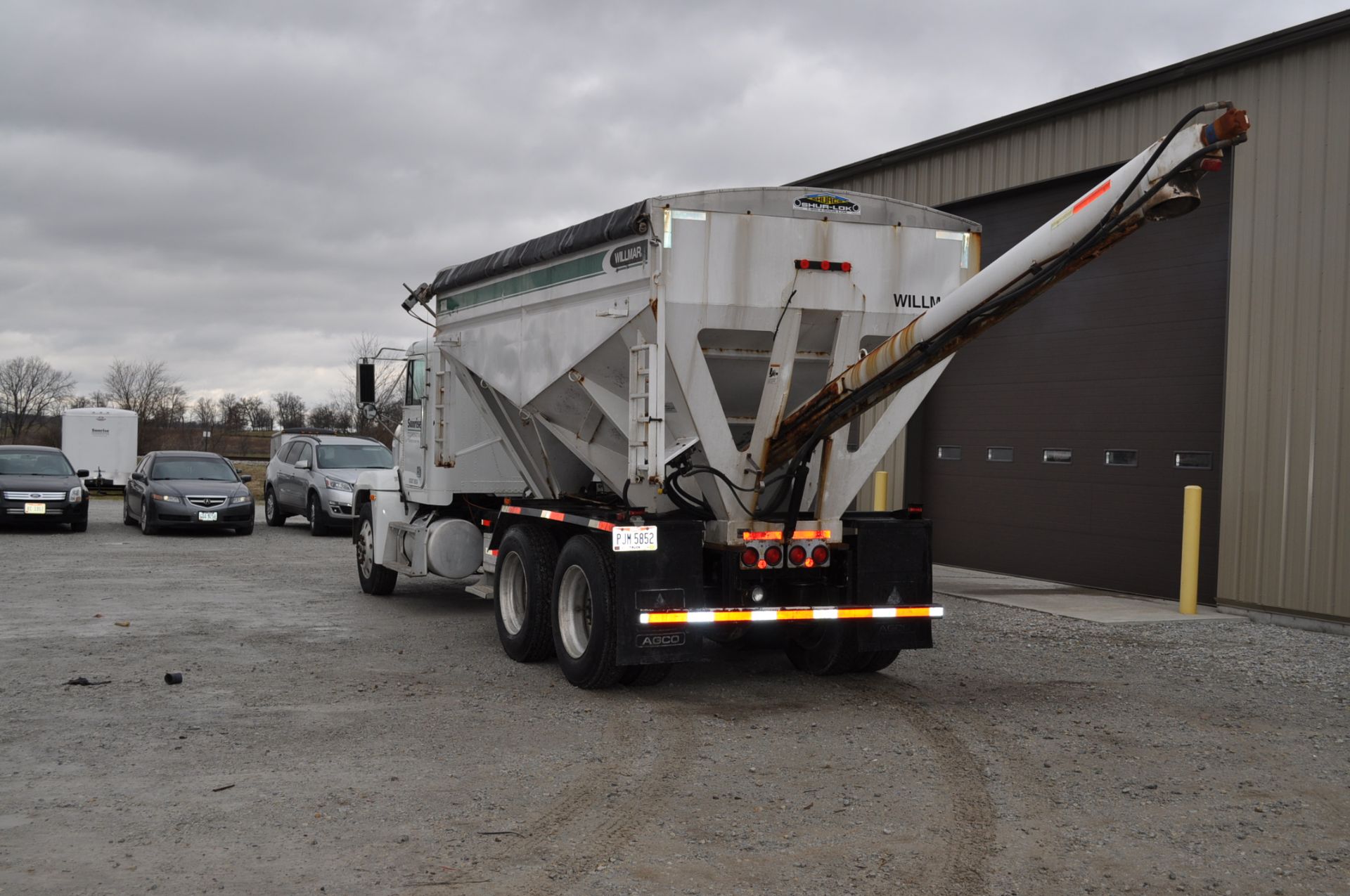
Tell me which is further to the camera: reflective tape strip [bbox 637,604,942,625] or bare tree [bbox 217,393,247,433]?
bare tree [bbox 217,393,247,433]

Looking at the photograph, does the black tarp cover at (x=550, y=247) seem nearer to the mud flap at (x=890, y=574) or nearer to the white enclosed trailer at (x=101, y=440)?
the mud flap at (x=890, y=574)

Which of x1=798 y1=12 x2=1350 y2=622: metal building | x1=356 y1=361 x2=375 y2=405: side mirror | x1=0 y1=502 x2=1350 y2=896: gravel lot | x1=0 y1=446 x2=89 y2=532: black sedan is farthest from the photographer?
x1=0 y1=446 x2=89 y2=532: black sedan

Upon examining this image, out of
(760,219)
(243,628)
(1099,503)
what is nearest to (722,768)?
(760,219)

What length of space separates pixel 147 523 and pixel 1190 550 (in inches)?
645

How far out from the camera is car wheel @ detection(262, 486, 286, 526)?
2323cm

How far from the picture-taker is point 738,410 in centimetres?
820

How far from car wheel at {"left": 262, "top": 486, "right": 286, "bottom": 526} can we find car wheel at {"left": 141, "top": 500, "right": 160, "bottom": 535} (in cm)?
267

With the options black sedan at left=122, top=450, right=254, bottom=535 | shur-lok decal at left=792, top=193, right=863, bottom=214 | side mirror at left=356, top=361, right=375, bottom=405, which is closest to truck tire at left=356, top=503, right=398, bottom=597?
side mirror at left=356, top=361, right=375, bottom=405

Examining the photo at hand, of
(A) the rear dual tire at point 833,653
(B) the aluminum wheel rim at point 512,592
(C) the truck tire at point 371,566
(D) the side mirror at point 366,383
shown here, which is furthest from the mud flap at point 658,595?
(C) the truck tire at point 371,566

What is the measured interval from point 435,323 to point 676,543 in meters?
4.89

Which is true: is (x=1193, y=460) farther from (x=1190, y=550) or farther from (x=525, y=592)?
(x=525, y=592)

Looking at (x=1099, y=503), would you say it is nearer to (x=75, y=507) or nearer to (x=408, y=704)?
(x=408, y=704)

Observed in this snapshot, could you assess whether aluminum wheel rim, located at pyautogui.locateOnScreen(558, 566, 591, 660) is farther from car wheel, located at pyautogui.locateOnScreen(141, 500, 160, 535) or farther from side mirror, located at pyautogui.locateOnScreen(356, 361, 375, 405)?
car wheel, located at pyautogui.locateOnScreen(141, 500, 160, 535)

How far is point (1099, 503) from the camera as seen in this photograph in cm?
1412
